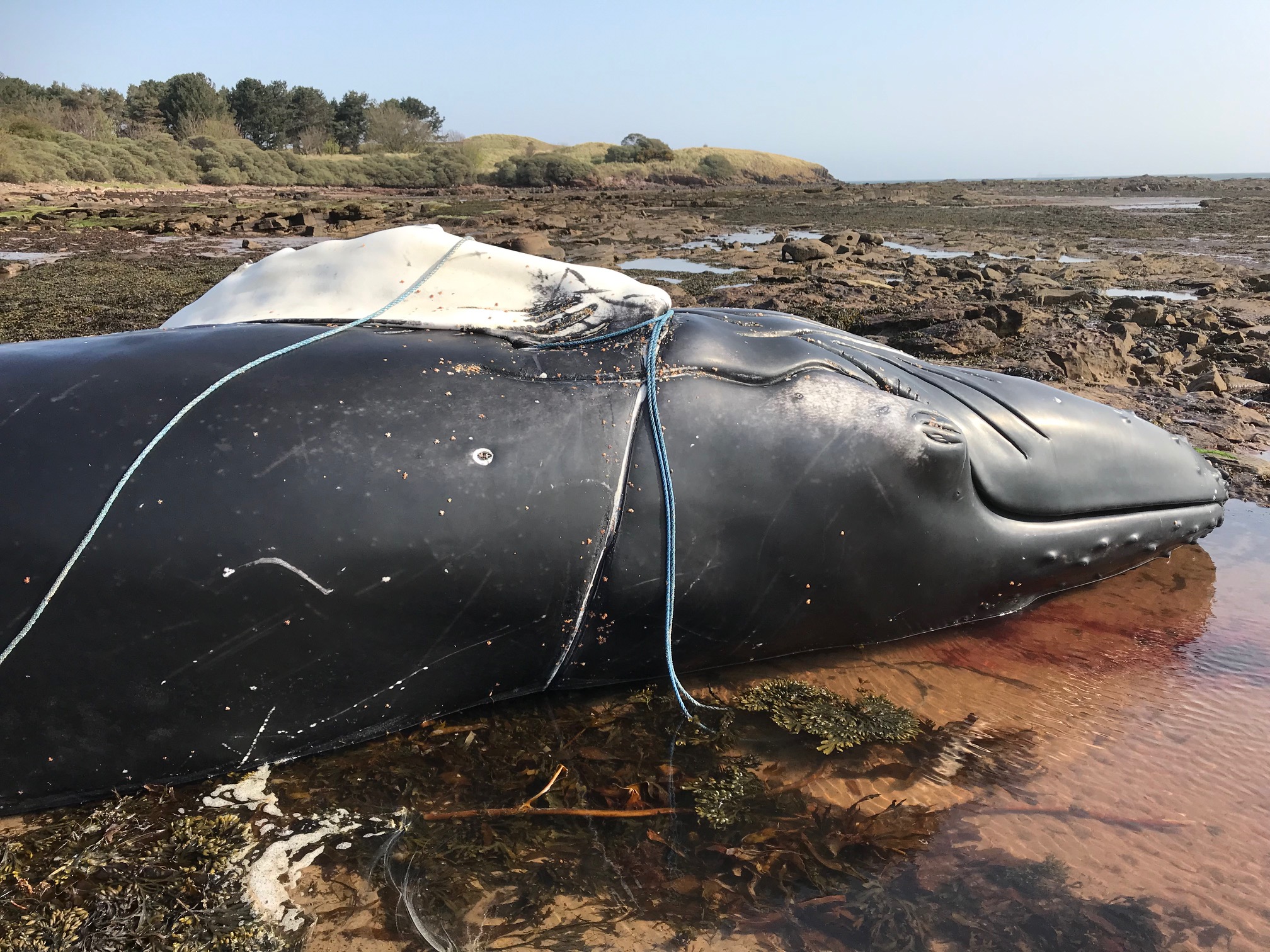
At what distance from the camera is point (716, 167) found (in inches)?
2803

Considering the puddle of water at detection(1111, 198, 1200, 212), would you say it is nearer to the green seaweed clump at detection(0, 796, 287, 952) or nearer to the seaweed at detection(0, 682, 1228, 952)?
the seaweed at detection(0, 682, 1228, 952)

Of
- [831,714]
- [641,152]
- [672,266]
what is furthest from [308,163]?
[831,714]

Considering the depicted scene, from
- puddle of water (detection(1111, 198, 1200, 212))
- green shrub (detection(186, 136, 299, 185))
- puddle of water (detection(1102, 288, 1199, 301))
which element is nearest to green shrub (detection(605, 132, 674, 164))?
green shrub (detection(186, 136, 299, 185))

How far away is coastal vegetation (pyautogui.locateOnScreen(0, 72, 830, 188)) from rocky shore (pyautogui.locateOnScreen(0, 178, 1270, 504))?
9.74 m

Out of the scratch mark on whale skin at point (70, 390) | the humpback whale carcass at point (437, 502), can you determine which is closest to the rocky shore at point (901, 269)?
the humpback whale carcass at point (437, 502)

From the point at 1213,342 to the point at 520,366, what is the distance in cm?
784

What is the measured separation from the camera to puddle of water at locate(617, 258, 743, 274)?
13844 millimetres

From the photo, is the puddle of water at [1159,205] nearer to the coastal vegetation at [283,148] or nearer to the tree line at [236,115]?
the coastal vegetation at [283,148]

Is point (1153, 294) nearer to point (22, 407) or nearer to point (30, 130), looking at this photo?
point (22, 407)

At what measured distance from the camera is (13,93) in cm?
4794

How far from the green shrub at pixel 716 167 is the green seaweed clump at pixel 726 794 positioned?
70.0 m

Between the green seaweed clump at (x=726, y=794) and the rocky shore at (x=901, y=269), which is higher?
the rocky shore at (x=901, y=269)

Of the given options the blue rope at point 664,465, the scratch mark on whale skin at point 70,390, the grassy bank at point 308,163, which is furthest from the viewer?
the grassy bank at point 308,163

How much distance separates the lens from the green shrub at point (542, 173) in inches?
2137
